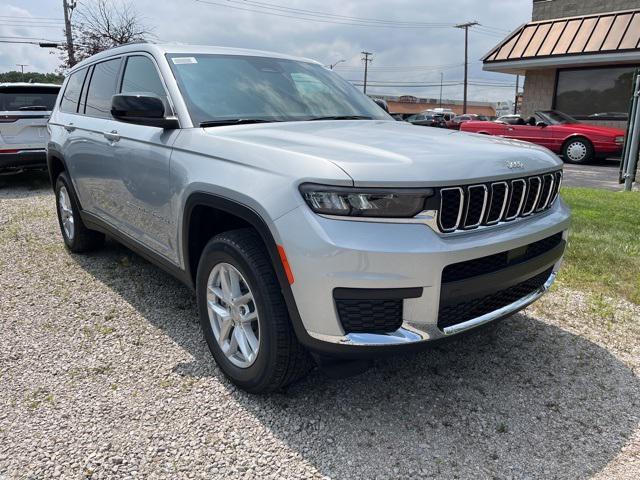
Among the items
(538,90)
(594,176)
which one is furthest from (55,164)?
(538,90)

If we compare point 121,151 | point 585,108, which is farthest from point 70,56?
point 121,151

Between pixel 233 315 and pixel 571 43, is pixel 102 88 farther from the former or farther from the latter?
pixel 571 43

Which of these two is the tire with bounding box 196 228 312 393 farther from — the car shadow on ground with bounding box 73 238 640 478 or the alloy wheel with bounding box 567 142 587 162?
the alloy wheel with bounding box 567 142 587 162

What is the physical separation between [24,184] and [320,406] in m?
9.65

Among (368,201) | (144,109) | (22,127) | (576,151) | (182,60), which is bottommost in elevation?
(576,151)

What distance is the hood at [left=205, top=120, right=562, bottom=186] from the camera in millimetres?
2201

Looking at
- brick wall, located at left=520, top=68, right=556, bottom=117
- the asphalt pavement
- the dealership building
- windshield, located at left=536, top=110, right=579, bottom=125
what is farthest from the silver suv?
brick wall, located at left=520, top=68, right=556, bottom=117

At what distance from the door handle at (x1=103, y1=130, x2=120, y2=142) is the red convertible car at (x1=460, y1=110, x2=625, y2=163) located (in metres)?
13.3

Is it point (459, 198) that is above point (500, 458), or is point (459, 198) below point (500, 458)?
above

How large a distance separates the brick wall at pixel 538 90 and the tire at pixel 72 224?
17051 mm

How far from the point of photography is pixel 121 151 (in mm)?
3688

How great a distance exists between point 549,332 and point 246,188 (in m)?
2.33

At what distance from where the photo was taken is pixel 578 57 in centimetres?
1634

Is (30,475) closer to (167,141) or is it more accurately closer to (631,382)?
(167,141)
